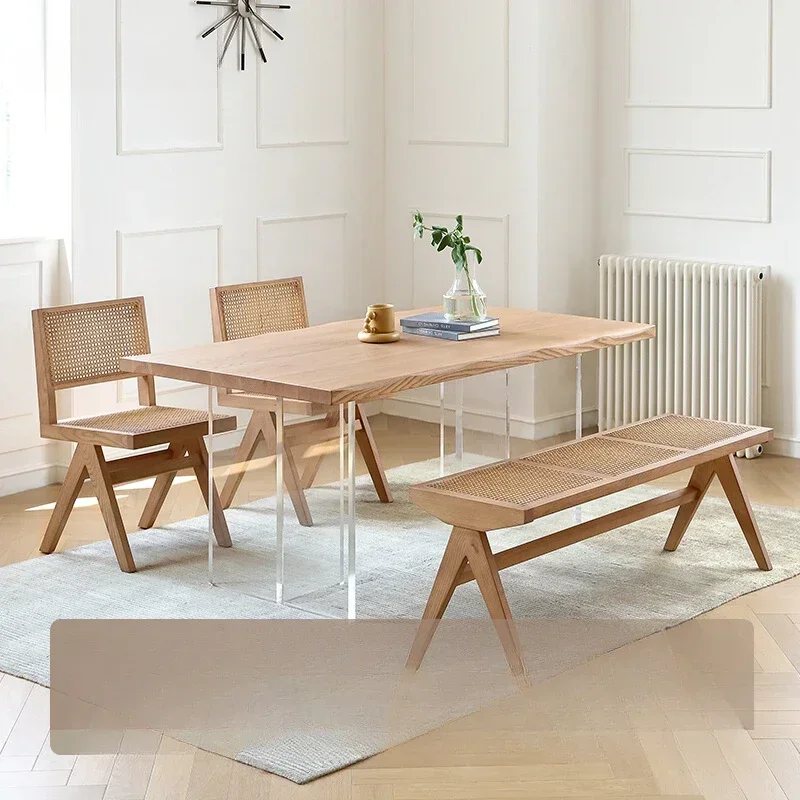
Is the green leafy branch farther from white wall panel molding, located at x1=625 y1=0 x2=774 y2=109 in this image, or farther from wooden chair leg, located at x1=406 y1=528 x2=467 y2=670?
white wall panel molding, located at x1=625 y1=0 x2=774 y2=109

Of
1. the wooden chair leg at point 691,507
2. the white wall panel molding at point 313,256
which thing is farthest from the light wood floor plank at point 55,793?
the white wall panel molding at point 313,256

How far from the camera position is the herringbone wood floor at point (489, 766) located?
9.86 ft

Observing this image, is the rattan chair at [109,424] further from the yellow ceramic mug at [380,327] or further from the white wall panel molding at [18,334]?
the white wall panel molding at [18,334]

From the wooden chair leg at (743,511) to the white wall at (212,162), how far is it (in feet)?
8.67

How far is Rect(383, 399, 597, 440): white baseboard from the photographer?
5613mm

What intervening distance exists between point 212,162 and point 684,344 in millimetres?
2287

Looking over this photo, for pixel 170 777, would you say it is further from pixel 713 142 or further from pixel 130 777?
pixel 713 142

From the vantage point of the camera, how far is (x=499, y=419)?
546 centimetres

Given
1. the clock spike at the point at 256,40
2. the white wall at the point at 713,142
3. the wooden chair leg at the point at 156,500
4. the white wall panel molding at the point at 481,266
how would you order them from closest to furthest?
the wooden chair leg at the point at 156,500
the white wall at the point at 713,142
the clock spike at the point at 256,40
the white wall panel molding at the point at 481,266

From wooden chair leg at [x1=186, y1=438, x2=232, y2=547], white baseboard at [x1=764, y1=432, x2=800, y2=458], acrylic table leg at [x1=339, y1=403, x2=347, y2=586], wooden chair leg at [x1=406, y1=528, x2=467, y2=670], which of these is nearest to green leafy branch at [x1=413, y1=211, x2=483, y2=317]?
acrylic table leg at [x1=339, y1=403, x2=347, y2=586]

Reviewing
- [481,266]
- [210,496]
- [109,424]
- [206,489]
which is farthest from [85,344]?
[481,266]

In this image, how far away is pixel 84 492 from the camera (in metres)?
5.75

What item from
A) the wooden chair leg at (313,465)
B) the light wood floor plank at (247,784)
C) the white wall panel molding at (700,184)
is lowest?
the light wood floor plank at (247,784)

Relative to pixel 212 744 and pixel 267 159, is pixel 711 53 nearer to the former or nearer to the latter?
pixel 267 159
